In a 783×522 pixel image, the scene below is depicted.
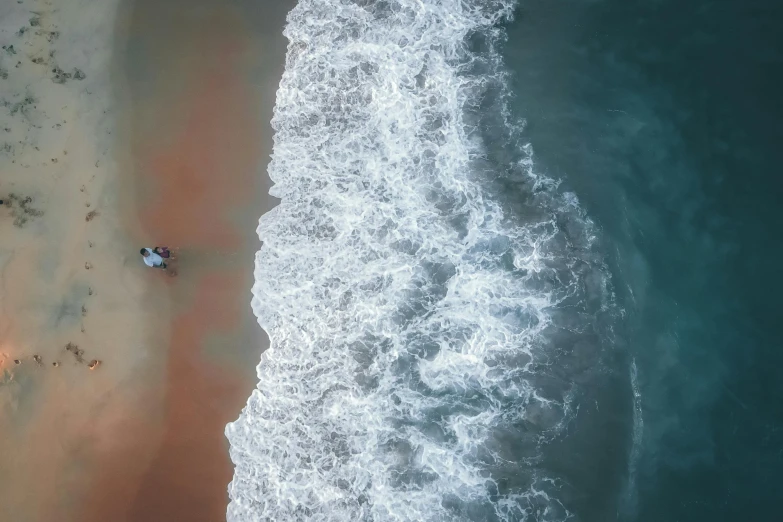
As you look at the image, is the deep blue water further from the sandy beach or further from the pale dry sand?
the pale dry sand

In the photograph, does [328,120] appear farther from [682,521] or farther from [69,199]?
[682,521]

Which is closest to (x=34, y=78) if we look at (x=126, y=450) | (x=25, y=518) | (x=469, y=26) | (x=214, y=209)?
(x=214, y=209)

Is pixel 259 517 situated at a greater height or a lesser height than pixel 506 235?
lesser

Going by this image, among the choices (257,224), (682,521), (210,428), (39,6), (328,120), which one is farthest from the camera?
(39,6)

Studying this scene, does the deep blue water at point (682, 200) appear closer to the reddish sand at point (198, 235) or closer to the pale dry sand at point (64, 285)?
the reddish sand at point (198, 235)

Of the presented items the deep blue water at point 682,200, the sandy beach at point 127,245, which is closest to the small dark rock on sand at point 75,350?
the sandy beach at point 127,245

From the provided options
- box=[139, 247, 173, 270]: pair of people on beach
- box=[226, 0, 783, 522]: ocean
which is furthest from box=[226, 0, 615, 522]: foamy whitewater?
box=[139, 247, 173, 270]: pair of people on beach
